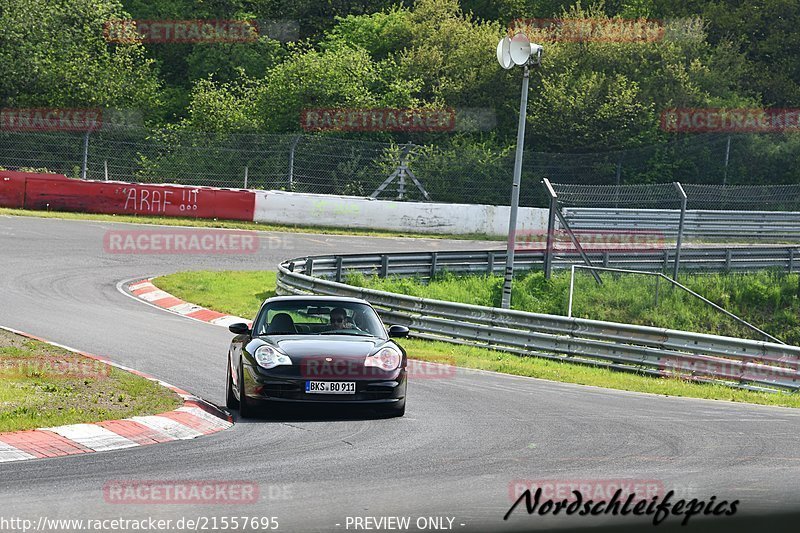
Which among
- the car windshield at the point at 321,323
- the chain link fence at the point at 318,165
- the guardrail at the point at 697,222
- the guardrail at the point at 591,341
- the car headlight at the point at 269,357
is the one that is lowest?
the guardrail at the point at 591,341

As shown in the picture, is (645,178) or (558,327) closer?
(558,327)

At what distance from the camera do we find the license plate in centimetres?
1113

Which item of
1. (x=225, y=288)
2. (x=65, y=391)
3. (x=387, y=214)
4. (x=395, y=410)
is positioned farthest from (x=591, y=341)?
(x=387, y=214)

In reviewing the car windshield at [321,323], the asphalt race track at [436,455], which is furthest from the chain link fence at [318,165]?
the car windshield at [321,323]

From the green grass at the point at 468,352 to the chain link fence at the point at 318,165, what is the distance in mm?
9087

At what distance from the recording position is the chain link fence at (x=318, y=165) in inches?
1366

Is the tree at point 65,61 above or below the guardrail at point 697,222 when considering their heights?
above

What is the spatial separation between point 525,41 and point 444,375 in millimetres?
6938

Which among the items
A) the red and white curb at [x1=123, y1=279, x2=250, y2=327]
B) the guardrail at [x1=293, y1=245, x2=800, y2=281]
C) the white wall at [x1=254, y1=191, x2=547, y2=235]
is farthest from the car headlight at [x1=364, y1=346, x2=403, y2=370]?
the white wall at [x1=254, y1=191, x2=547, y2=235]

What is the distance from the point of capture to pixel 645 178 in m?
43.1

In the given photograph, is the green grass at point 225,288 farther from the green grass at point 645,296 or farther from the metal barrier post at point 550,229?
the metal barrier post at point 550,229

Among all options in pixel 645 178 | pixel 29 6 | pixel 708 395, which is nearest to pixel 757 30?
pixel 645 178

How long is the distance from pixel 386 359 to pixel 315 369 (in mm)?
767

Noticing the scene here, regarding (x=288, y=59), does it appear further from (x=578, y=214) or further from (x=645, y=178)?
(x=578, y=214)
